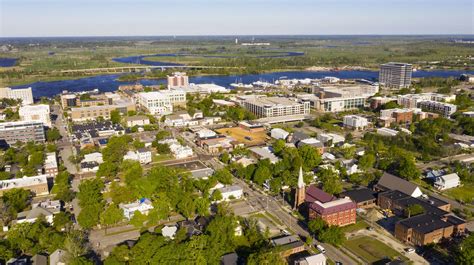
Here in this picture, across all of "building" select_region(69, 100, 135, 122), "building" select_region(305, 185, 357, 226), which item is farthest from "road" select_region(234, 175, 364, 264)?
"building" select_region(69, 100, 135, 122)

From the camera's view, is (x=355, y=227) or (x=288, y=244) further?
(x=355, y=227)

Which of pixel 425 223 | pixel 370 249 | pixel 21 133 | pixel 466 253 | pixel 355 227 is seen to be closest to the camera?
pixel 466 253

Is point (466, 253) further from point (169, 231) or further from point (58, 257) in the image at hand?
point (58, 257)

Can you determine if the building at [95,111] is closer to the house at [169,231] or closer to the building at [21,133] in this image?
the building at [21,133]

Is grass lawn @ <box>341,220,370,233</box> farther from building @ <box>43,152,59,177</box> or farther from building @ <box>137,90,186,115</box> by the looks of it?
building @ <box>137,90,186,115</box>

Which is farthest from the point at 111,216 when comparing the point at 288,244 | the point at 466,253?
the point at 466,253
